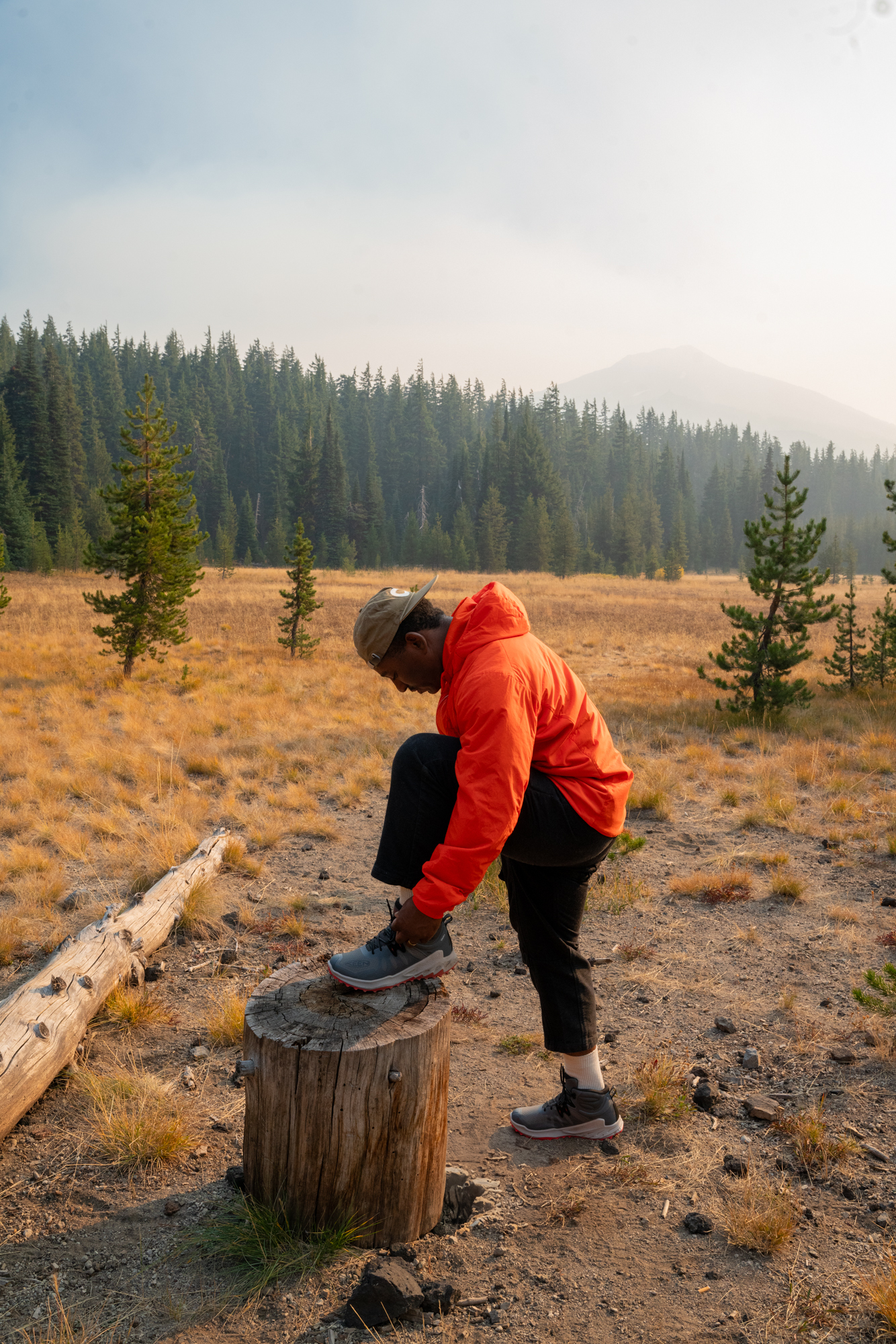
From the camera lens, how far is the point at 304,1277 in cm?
236

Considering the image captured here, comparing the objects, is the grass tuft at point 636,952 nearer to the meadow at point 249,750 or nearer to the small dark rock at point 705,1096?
the small dark rock at point 705,1096

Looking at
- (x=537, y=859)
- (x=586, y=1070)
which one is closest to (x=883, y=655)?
(x=586, y=1070)

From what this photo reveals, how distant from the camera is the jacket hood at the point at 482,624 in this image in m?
2.54

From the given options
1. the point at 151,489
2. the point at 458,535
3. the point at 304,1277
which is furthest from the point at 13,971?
the point at 458,535

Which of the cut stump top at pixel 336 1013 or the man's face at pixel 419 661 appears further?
the man's face at pixel 419 661

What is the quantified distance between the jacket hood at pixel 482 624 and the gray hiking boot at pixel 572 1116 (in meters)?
1.70

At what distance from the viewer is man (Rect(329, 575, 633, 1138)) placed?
92.6 inches

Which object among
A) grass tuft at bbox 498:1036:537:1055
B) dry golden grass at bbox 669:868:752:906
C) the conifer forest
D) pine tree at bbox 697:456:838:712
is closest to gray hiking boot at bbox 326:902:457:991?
grass tuft at bbox 498:1036:537:1055

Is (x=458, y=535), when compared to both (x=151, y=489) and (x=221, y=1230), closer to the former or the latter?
(x=151, y=489)

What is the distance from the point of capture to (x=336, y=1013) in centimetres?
263

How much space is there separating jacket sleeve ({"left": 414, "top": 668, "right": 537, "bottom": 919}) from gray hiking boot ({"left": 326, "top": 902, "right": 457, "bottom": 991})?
382 millimetres

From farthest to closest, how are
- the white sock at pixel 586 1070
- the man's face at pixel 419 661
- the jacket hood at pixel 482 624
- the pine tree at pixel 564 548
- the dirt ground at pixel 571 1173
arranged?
the pine tree at pixel 564 548, the white sock at pixel 586 1070, the man's face at pixel 419 661, the jacket hood at pixel 482 624, the dirt ground at pixel 571 1173

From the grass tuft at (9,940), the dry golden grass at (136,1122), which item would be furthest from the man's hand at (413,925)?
→ the grass tuft at (9,940)

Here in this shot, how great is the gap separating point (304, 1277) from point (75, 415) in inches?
2694
